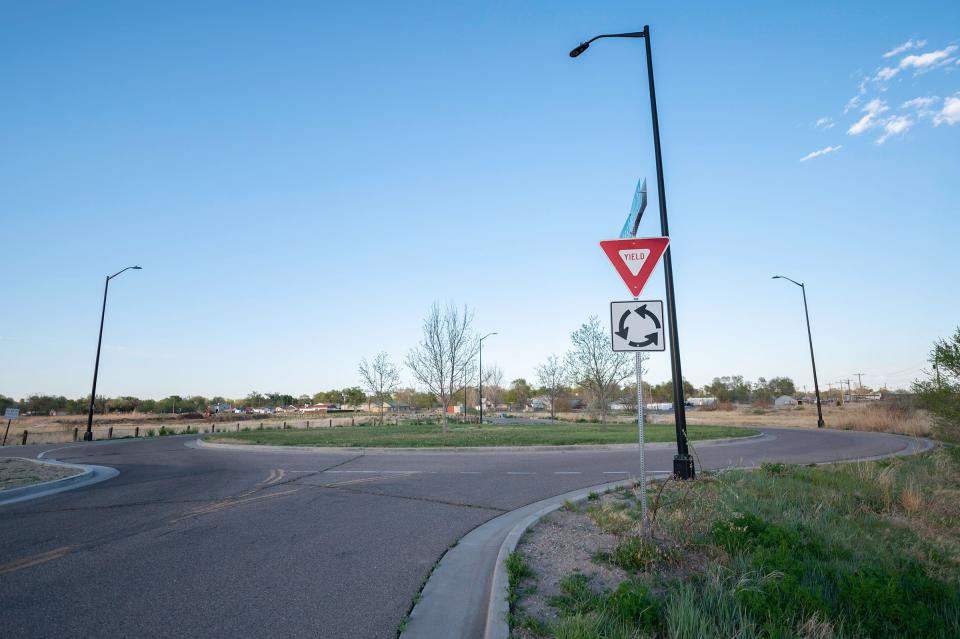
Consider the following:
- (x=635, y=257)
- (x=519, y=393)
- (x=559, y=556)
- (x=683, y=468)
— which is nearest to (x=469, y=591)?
(x=559, y=556)

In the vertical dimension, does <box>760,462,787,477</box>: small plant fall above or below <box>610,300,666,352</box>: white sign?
below

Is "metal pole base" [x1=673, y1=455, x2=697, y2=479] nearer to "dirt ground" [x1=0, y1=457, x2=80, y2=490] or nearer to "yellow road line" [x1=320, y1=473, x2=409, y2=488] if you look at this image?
"yellow road line" [x1=320, y1=473, x2=409, y2=488]

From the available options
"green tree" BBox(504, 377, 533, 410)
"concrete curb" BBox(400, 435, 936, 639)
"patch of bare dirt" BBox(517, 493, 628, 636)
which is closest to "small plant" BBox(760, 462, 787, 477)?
"patch of bare dirt" BBox(517, 493, 628, 636)

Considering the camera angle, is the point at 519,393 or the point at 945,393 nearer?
the point at 945,393

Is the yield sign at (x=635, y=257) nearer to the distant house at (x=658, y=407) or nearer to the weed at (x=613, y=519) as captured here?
the weed at (x=613, y=519)

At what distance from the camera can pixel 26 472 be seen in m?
12.0

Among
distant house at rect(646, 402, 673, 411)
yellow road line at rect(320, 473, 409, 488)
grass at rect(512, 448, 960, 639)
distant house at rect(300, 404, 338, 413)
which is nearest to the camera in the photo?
grass at rect(512, 448, 960, 639)

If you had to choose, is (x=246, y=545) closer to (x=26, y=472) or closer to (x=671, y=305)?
(x=671, y=305)

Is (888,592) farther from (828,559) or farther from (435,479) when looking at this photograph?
(435,479)

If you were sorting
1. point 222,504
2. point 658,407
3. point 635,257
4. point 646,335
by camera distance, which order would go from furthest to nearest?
point 658,407 → point 222,504 → point 635,257 → point 646,335

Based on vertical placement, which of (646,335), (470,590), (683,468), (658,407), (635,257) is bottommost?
(658,407)

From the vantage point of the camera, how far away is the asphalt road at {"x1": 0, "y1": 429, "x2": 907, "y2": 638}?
3.98 meters

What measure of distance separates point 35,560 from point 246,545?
208 cm

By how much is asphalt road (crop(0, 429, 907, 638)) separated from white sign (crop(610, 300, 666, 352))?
307cm
